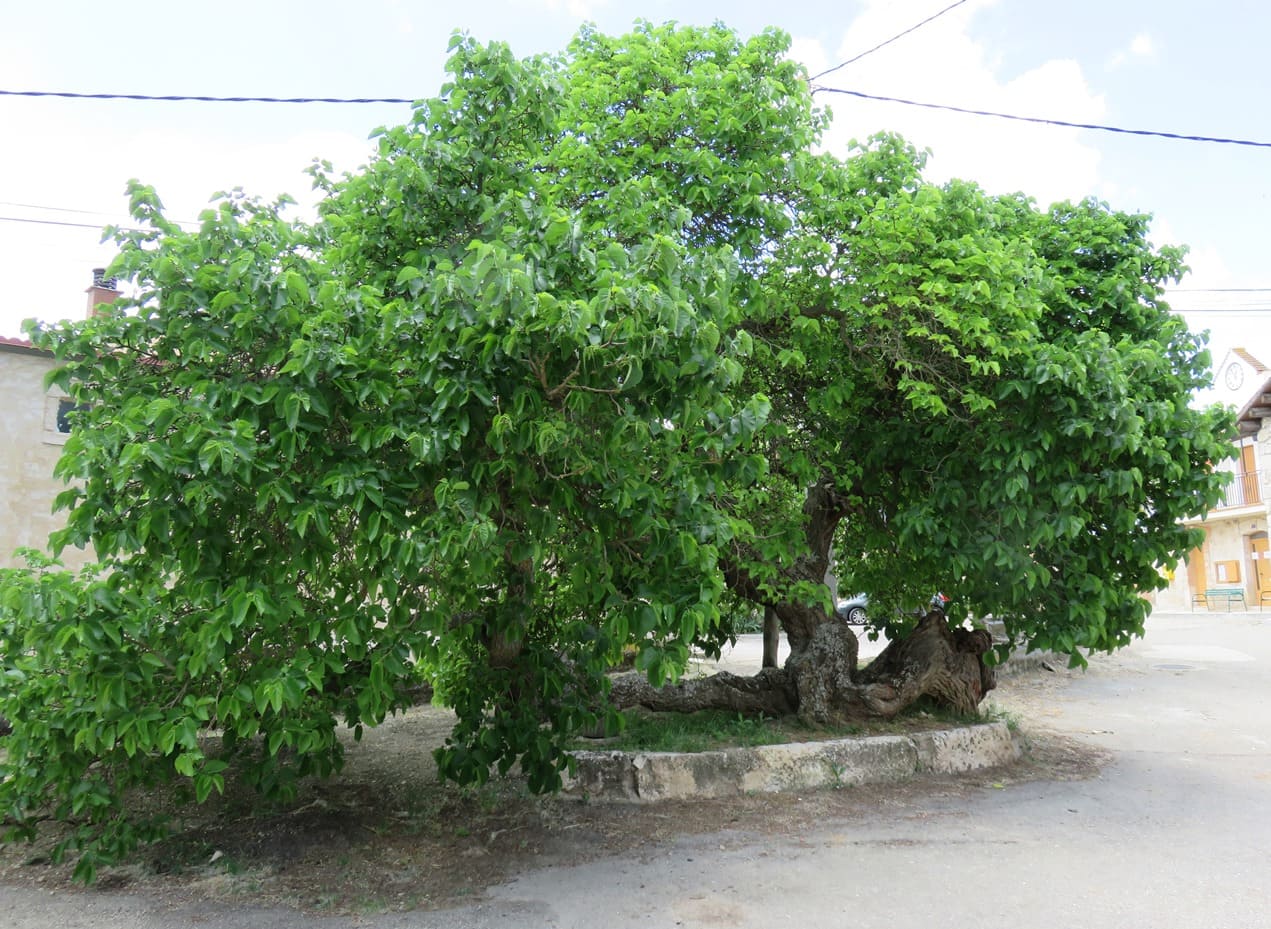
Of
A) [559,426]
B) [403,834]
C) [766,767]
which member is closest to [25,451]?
[403,834]

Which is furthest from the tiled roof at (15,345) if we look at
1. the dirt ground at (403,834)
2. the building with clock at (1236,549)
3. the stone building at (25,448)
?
the building with clock at (1236,549)

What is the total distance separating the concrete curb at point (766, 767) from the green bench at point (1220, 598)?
27.8 metres

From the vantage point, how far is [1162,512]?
7066 millimetres

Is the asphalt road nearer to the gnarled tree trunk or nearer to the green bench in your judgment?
the gnarled tree trunk

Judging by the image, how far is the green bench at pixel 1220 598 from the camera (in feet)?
98.6

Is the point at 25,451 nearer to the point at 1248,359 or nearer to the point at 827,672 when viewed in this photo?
the point at 827,672

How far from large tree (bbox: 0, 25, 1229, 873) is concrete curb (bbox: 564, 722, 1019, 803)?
26.1 inches

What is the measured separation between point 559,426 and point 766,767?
3.93 metres

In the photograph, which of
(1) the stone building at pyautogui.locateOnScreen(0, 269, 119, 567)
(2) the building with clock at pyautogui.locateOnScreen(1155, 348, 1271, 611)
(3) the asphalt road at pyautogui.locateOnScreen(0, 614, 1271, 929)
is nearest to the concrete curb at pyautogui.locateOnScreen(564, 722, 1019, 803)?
(3) the asphalt road at pyautogui.locateOnScreen(0, 614, 1271, 929)

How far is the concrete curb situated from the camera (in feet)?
21.8

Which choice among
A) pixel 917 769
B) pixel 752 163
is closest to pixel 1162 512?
pixel 917 769

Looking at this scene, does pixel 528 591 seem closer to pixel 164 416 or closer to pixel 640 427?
pixel 640 427

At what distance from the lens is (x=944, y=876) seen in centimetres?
502

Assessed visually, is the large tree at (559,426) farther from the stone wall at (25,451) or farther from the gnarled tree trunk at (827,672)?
the stone wall at (25,451)
